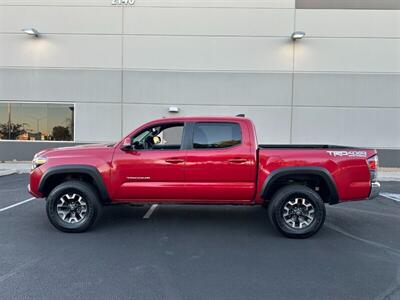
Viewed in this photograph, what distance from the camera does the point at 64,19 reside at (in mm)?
14258

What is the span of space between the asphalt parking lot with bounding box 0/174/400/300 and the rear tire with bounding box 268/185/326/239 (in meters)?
0.17

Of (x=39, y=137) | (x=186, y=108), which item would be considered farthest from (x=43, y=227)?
(x=39, y=137)

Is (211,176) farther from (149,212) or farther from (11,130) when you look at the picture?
(11,130)

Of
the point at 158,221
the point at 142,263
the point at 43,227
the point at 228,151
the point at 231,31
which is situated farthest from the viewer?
the point at 231,31

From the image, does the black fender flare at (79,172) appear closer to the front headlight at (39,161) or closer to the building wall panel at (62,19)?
the front headlight at (39,161)

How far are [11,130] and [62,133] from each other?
8.08ft

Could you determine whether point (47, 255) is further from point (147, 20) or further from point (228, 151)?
point (147, 20)

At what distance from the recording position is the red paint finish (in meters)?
5.17

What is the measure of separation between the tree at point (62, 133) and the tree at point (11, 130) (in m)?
1.55

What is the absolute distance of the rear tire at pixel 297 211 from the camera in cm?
513

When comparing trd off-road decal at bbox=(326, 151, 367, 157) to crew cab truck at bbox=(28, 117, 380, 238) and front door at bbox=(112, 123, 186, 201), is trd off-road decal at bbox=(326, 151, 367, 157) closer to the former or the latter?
crew cab truck at bbox=(28, 117, 380, 238)

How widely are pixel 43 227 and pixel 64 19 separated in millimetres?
11621

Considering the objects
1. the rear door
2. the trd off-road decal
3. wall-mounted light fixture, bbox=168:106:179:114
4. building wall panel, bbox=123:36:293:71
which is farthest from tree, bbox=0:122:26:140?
the trd off-road decal

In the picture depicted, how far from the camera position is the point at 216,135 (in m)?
5.43
